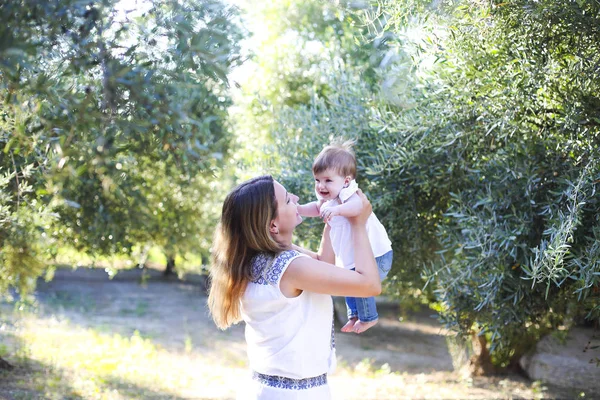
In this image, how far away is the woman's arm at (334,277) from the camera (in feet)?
8.73

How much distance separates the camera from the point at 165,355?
11414 mm

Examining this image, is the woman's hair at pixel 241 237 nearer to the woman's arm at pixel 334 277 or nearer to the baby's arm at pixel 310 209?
the woman's arm at pixel 334 277

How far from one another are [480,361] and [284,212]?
779cm

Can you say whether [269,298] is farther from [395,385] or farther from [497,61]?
[395,385]

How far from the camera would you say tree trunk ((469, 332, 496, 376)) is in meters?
9.66

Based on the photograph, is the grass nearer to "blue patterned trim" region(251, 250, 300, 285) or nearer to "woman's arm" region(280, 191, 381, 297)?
"blue patterned trim" region(251, 250, 300, 285)

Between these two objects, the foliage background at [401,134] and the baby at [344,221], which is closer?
the foliage background at [401,134]

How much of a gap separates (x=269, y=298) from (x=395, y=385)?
6.60m

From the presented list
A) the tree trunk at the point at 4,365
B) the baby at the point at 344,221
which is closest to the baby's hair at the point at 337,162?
the baby at the point at 344,221

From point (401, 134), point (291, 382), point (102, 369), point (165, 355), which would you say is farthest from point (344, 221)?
point (165, 355)

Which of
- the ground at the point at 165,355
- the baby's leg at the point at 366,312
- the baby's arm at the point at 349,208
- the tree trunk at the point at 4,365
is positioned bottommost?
the ground at the point at 165,355

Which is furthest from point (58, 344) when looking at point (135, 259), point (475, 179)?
point (475, 179)

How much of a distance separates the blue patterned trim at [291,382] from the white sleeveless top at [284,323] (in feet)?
0.08

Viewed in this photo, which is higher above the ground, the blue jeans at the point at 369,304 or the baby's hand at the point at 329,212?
the baby's hand at the point at 329,212
